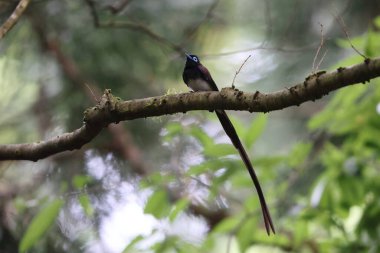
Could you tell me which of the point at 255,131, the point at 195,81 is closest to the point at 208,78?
the point at 195,81

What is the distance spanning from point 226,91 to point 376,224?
4.09 feet

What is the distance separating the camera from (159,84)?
3609mm

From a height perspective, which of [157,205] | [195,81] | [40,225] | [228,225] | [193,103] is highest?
[195,81]

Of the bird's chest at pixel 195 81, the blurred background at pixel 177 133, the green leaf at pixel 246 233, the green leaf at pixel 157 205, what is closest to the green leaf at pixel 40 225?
the blurred background at pixel 177 133

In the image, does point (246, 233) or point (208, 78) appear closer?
point (208, 78)

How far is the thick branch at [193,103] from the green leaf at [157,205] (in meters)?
0.75

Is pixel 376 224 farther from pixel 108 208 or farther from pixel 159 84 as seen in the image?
pixel 159 84

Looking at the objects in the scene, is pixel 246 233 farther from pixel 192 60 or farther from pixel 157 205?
pixel 192 60

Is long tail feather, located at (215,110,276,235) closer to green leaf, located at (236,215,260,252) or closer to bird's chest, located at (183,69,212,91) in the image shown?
bird's chest, located at (183,69,212,91)

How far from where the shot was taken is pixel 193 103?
1.80m

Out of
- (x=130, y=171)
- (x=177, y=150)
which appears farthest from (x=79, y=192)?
(x=177, y=150)

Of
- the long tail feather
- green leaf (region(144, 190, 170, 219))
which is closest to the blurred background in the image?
green leaf (region(144, 190, 170, 219))

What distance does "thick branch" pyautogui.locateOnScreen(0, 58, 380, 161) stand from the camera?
59.8 inches

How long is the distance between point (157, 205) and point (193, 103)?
102 cm
